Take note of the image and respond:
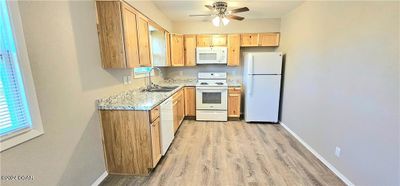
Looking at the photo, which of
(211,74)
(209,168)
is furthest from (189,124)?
(209,168)

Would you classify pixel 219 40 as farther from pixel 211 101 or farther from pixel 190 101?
pixel 190 101

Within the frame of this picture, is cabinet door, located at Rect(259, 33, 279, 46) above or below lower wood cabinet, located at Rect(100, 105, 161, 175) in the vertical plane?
above

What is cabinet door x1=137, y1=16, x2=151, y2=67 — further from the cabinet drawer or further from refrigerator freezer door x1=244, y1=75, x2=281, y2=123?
refrigerator freezer door x1=244, y1=75, x2=281, y2=123

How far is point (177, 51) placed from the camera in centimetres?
445

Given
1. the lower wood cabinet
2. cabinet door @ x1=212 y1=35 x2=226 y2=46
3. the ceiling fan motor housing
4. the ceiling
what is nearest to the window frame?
the lower wood cabinet

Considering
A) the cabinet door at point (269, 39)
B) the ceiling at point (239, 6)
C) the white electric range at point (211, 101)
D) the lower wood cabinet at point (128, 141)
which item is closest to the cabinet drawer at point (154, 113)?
the lower wood cabinet at point (128, 141)

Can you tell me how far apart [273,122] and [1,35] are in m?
4.41

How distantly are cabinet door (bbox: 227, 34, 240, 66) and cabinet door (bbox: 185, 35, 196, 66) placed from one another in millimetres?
878

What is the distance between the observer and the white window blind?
3.88 ft

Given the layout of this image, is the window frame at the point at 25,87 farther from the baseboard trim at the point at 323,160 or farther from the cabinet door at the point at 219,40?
the cabinet door at the point at 219,40

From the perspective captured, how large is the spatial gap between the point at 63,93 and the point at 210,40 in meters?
3.48

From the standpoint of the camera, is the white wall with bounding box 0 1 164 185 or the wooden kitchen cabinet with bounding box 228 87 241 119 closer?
the white wall with bounding box 0 1 164 185

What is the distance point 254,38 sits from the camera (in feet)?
14.5

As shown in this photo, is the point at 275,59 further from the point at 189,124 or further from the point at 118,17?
the point at 118,17
